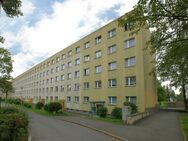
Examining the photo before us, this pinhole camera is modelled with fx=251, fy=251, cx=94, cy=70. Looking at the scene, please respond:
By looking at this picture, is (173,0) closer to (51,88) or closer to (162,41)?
(162,41)

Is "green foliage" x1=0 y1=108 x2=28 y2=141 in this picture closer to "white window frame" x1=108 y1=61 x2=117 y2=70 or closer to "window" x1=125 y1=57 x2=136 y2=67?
"window" x1=125 y1=57 x2=136 y2=67

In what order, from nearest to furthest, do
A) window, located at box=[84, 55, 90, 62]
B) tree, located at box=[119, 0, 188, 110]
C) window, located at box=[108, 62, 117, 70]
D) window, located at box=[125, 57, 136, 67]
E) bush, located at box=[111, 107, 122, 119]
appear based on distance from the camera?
tree, located at box=[119, 0, 188, 110]
bush, located at box=[111, 107, 122, 119]
window, located at box=[125, 57, 136, 67]
window, located at box=[108, 62, 117, 70]
window, located at box=[84, 55, 90, 62]

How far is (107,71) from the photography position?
39.7 metres

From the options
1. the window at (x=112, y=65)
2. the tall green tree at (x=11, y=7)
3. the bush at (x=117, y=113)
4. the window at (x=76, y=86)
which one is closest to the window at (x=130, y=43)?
the window at (x=112, y=65)

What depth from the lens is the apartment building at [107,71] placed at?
33.8 m

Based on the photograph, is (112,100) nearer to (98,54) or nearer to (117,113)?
(117,113)

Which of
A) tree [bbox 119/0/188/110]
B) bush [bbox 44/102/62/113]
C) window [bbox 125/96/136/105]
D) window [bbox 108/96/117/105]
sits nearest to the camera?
tree [bbox 119/0/188/110]

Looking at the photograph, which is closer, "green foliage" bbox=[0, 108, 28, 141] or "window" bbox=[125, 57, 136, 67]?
"green foliage" bbox=[0, 108, 28, 141]

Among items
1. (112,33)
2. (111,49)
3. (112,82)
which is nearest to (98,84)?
(112,82)

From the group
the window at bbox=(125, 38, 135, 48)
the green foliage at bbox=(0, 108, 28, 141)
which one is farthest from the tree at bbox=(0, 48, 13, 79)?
the green foliage at bbox=(0, 108, 28, 141)

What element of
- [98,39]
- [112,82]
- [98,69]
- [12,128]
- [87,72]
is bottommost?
[12,128]

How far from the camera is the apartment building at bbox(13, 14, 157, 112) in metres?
33.8

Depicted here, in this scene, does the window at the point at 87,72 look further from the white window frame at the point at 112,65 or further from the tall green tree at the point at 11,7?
the tall green tree at the point at 11,7

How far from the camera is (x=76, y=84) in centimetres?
5016
